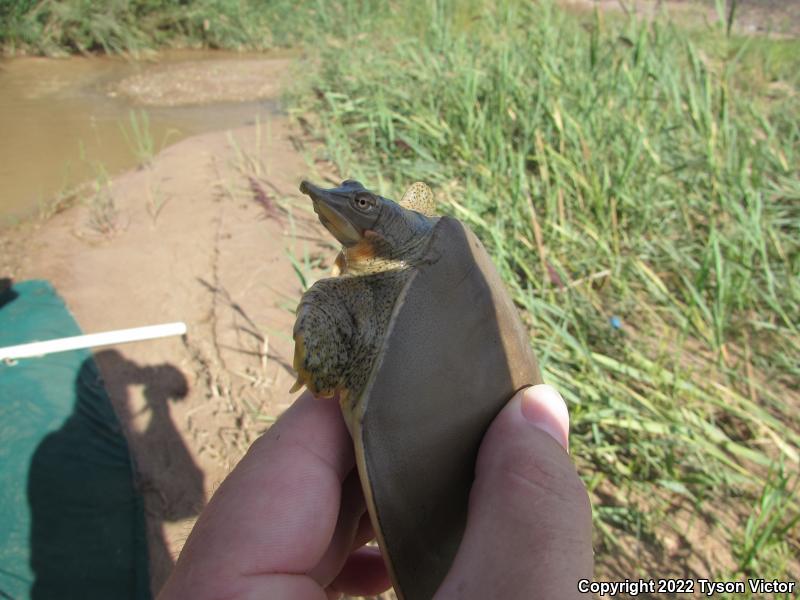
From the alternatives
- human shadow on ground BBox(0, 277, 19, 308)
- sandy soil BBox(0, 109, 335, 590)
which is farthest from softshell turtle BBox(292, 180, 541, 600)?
human shadow on ground BBox(0, 277, 19, 308)

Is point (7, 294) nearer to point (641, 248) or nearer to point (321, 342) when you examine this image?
point (321, 342)

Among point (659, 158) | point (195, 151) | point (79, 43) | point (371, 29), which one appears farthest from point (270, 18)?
point (659, 158)

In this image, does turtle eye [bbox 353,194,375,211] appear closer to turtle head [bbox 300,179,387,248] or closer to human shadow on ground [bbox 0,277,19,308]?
turtle head [bbox 300,179,387,248]

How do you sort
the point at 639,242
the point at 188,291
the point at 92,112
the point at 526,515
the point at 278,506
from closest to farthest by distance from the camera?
the point at 526,515 < the point at 278,506 < the point at 639,242 < the point at 188,291 < the point at 92,112

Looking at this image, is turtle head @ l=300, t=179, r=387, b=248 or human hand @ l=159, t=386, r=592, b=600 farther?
turtle head @ l=300, t=179, r=387, b=248

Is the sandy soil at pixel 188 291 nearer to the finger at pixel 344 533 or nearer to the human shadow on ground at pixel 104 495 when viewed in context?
the human shadow on ground at pixel 104 495

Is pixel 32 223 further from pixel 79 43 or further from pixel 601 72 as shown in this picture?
pixel 79 43

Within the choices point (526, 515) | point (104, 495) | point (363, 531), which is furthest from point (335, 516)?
point (104, 495)
